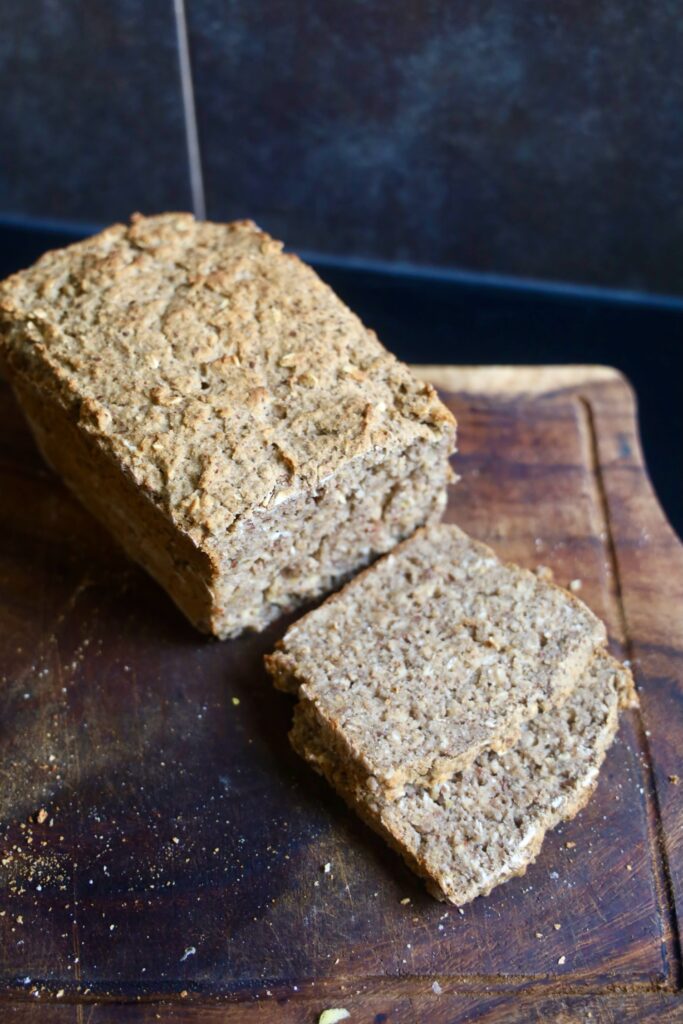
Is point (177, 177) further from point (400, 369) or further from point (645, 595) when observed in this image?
point (645, 595)

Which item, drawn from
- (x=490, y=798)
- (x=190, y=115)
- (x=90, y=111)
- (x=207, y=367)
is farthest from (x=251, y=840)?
(x=90, y=111)

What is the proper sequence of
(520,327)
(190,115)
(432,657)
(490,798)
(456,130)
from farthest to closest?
(520,327)
(190,115)
(456,130)
(432,657)
(490,798)

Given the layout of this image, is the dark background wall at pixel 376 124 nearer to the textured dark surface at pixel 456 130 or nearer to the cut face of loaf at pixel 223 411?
the textured dark surface at pixel 456 130

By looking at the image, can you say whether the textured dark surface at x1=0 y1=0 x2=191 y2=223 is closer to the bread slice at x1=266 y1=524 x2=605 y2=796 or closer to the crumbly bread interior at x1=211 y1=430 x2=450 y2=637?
the crumbly bread interior at x1=211 y1=430 x2=450 y2=637

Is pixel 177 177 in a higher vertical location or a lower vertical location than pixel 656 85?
lower

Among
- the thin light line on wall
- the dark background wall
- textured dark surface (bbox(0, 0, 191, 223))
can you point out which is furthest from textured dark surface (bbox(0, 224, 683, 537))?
the thin light line on wall

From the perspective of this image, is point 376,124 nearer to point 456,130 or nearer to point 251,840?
point 456,130

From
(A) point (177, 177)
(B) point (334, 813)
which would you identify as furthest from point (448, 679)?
(A) point (177, 177)
